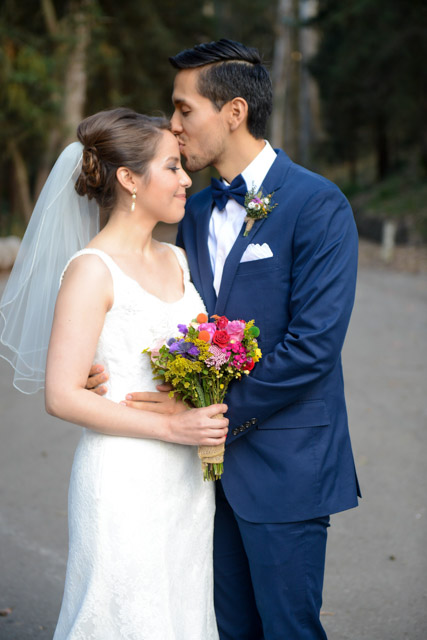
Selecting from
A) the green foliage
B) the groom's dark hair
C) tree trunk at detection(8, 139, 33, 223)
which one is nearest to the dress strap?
the groom's dark hair

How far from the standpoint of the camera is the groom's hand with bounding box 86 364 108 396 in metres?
2.60

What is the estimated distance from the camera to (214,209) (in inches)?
119

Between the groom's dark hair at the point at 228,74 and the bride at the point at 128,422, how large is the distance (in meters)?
0.26

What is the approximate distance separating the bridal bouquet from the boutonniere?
1.54 feet

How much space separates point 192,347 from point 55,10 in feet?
62.5

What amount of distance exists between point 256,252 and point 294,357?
1.49ft

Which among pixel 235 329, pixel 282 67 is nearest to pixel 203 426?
pixel 235 329

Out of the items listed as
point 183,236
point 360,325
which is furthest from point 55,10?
point 183,236

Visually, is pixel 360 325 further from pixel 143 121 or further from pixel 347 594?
pixel 143 121

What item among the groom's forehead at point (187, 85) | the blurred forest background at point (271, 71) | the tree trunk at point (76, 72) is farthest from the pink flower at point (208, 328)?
the tree trunk at point (76, 72)

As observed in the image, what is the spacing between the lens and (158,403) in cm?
262

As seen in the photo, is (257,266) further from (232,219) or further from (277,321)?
(232,219)

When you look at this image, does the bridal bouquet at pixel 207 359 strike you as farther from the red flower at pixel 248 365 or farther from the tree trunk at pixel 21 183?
the tree trunk at pixel 21 183

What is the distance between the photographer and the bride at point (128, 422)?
2480 mm
